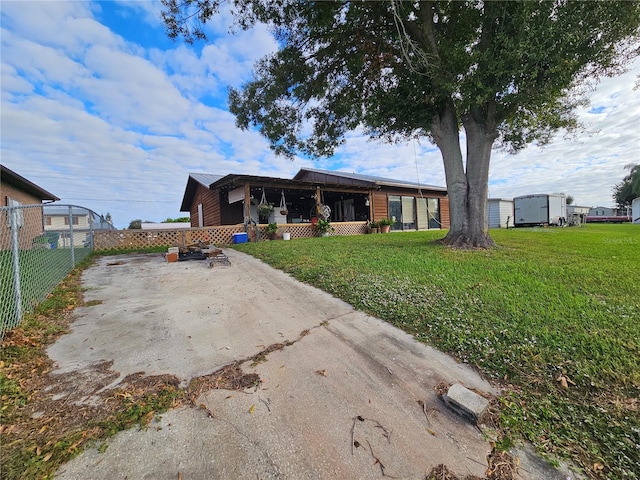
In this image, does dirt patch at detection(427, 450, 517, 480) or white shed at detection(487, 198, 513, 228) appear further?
white shed at detection(487, 198, 513, 228)

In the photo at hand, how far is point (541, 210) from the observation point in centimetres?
1978

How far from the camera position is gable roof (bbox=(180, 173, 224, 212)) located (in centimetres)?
1587

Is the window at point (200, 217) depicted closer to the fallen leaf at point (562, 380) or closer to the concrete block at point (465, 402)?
the concrete block at point (465, 402)

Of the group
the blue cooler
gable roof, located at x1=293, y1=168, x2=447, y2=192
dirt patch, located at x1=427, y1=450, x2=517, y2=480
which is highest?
gable roof, located at x1=293, y1=168, x2=447, y2=192

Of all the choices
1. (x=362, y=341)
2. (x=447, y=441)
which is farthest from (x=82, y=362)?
(x=447, y=441)

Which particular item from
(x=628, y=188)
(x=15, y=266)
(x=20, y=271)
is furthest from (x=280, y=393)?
(x=628, y=188)

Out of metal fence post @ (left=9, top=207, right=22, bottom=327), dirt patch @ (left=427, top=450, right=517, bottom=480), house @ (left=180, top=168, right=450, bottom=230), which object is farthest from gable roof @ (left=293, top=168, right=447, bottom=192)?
dirt patch @ (left=427, top=450, right=517, bottom=480)

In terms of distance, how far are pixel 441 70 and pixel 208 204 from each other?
46.2 feet

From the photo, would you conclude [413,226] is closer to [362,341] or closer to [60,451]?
[362,341]

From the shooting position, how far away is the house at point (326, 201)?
14055 mm

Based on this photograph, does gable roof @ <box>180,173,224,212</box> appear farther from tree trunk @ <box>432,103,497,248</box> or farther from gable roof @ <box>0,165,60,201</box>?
tree trunk @ <box>432,103,497,248</box>

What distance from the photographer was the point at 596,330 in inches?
101

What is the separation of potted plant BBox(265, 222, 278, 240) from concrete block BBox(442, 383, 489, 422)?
10487mm

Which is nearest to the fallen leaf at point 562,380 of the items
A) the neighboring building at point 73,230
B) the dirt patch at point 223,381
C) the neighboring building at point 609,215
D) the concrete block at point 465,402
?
the concrete block at point 465,402
